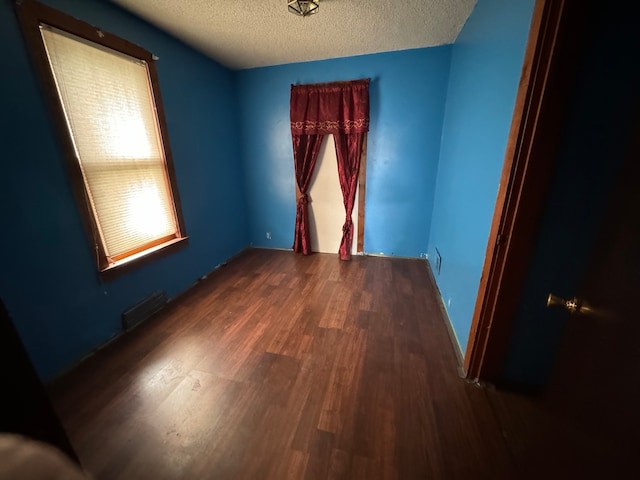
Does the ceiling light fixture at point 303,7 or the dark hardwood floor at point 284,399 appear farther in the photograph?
the ceiling light fixture at point 303,7

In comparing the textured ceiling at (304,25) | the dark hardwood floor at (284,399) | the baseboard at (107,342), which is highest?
the textured ceiling at (304,25)

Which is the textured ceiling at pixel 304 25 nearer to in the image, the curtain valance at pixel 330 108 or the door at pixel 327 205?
the curtain valance at pixel 330 108

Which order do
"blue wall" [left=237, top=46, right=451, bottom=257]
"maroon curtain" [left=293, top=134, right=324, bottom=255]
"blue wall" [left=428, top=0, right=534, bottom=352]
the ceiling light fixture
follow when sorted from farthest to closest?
"maroon curtain" [left=293, top=134, right=324, bottom=255]
"blue wall" [left=237, top=46, right=451, bottom=257]
the ceiling light fixture
"blue wall" [left=428, top=0, right=534, bottom=352]

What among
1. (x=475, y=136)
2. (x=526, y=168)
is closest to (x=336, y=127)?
(x=475, y=136)

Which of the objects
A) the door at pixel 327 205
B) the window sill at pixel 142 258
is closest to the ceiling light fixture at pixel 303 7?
the door at pixel 327 205

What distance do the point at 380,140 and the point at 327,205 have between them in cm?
107

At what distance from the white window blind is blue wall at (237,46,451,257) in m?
1.43

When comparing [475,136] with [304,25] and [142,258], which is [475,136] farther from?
[142,258]

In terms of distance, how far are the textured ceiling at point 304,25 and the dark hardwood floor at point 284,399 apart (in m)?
2.43

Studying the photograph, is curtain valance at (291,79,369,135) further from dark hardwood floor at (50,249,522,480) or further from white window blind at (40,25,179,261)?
dark hardwood floor at (50,249,522,480)

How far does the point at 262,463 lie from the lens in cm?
111

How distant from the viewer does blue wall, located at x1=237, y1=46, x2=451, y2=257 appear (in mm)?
2785

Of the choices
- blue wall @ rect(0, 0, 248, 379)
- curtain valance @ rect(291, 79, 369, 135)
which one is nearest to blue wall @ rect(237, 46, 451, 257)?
curtain valance @ rect(291, 79, 369, 135)

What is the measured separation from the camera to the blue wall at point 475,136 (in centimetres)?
125
